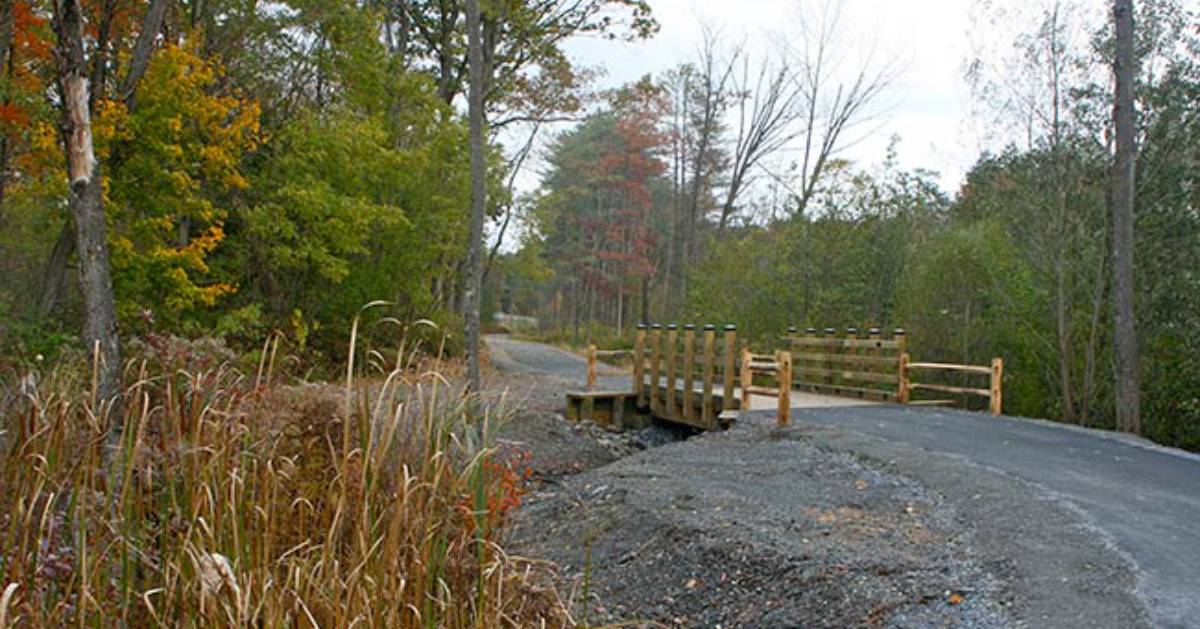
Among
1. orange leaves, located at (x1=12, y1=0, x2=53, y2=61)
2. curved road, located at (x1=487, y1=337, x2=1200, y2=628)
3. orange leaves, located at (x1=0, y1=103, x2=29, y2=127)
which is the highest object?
orange leaves, located at (x1=12, y1=0, x2=53, y2=61)

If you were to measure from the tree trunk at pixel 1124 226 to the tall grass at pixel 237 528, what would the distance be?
10.2 m

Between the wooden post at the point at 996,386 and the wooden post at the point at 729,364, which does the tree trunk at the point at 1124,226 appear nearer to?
the wooden post at the point at 996,386

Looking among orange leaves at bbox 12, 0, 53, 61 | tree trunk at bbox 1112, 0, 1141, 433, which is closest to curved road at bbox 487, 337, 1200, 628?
tree trunk at bbox 1112, 0, 1141, 433

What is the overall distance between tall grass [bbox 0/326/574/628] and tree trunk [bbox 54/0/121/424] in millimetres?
3411

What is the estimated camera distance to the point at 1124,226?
1044 cm

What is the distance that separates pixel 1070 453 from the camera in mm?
7516

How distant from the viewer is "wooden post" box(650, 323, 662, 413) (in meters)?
12.5

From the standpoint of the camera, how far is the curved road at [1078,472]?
13.4ft

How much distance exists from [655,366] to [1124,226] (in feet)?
20.9

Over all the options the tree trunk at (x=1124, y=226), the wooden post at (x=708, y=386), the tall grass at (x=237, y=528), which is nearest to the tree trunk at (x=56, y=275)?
the wooden post at (x=708, y=386)

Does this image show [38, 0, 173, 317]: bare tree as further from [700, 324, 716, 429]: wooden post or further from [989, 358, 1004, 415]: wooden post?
[989, 358, 1004, 415]: wooden post

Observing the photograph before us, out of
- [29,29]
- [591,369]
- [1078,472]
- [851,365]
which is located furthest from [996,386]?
[29,29]

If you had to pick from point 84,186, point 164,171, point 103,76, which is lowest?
point 84,186

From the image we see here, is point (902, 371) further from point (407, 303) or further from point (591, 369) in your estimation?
point (407, 303)
